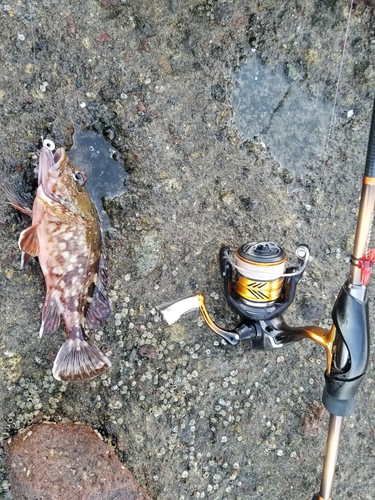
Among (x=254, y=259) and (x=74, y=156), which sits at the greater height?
(x=74, y=156)

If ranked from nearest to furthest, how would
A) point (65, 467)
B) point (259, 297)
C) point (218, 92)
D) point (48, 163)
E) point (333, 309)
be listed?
1. point (333, 309)
2. point (48, 163)
3. point (259, 297)
4. point (65, 467)
5. point (218, 92)

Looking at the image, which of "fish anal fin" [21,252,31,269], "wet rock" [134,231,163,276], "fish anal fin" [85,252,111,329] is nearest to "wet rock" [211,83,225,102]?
"wet rock" [134,231,163,276]

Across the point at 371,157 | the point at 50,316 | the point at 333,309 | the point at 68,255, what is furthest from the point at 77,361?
the point at 371,157

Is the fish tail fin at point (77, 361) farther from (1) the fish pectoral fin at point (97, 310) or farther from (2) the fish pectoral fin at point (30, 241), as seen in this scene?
(2) the fish pectoral fin at point (30, 241)

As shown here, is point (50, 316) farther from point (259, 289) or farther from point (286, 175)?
point (286, 175)

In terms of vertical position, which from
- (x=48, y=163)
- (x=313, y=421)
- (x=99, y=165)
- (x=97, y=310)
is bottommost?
(x=313, y=421)

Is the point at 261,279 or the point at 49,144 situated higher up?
the point at 49,144

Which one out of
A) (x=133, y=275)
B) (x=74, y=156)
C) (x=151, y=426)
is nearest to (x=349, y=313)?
(x=133, y=275)

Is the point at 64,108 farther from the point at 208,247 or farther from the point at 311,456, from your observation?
the point at 311,456
